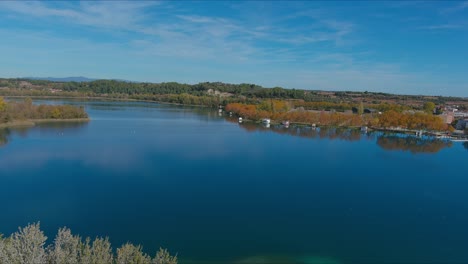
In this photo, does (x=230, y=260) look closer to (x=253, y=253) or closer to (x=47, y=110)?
(x=253, y=253)

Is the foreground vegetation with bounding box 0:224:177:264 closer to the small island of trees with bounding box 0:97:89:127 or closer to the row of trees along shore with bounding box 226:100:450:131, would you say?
Result: the small island of trees with bounding box 0:97:89:127

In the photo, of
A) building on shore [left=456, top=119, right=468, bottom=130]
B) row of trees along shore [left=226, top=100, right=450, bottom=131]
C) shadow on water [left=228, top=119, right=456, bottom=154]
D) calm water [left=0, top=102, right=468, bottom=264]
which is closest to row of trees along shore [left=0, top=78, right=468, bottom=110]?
row of trees along shore [left=226, top=100, right=450, bottom=131]

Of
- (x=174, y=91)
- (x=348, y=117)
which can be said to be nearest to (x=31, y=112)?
(x=348, y=117)

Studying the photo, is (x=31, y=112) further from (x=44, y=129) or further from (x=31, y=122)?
(x=44, y=129)

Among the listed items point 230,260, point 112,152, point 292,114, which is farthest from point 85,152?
point 292,114

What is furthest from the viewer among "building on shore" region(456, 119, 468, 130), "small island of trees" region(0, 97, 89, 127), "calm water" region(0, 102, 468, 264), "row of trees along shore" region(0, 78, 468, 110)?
"row of trees along shore" region(0, 78, 468, 110)

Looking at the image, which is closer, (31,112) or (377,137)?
(31,112)
